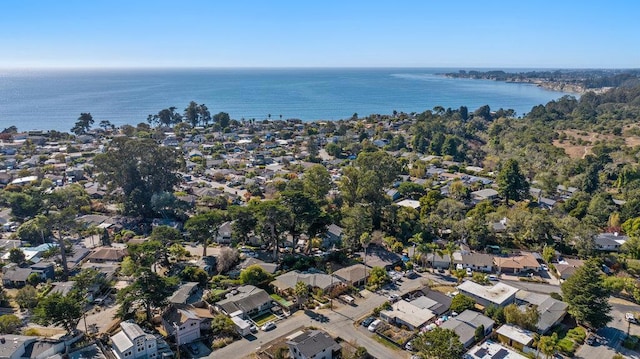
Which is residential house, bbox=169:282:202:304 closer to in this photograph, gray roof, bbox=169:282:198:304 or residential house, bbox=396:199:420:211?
gray roof, bbox=169:282:198:304

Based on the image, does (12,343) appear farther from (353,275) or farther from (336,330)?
(353,275)

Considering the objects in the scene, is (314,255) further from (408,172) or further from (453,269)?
(408,172)

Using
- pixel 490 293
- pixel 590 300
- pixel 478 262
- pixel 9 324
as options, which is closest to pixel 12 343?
pixel 9 324

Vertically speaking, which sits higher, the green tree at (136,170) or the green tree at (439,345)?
the green tree at (136,170)

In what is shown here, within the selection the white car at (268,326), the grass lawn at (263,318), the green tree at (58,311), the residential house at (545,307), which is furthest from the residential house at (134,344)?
the residential house at (545,307)

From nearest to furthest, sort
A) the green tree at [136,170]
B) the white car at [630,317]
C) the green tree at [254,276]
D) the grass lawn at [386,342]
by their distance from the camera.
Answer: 1. the grass lawn at [386,342]
2. the white car at [630,317]
3. the green tree at [254,276]
4. the green tree at [136,170]

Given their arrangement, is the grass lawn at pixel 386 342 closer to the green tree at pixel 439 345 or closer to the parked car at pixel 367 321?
the parked car at pixel 367 321
